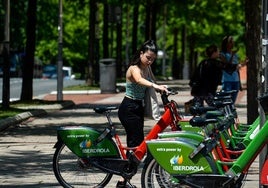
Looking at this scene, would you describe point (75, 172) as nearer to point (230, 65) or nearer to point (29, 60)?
point (230, 65)

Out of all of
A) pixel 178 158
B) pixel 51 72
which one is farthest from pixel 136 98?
pixel 51 72

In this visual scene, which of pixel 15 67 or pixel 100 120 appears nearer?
pixel 100 120

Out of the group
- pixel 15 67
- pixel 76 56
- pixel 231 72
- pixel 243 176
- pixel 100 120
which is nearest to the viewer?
pixel 243 176

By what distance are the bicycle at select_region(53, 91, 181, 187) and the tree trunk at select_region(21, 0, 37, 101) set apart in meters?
17.9

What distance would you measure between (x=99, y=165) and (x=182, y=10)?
39.3m

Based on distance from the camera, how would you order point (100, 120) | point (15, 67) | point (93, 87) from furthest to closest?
point (15, 67)
point (93, 87)
point (100, 120)

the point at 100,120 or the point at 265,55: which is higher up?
the point at 265,55

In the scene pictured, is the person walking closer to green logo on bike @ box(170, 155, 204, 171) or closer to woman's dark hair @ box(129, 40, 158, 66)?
woman's dark hair @ box(129, 40, 158, 66)

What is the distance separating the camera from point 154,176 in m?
8.98

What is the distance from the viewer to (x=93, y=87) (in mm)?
40375

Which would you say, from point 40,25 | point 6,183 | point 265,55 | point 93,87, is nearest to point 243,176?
point 265,55

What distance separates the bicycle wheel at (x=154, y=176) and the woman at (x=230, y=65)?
291 inches

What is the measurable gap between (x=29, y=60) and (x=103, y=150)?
18335mm

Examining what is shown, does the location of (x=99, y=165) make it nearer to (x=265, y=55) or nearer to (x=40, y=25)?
(x=265, y=55)
